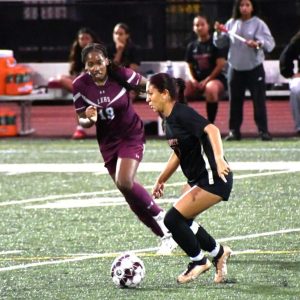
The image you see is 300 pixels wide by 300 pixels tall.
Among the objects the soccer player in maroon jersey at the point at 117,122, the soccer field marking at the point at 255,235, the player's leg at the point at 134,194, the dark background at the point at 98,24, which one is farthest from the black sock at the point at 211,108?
the player's leg at the point at 134,194

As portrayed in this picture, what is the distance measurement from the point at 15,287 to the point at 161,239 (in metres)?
1.69

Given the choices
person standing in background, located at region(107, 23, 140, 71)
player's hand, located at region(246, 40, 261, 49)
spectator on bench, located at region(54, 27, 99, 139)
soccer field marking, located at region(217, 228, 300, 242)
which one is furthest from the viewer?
person standing in background, located at region(107, 23, 140, 71)

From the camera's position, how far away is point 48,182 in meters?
14.4

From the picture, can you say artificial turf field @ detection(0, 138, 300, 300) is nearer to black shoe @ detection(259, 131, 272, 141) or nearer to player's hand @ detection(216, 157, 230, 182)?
black shoe @ detection(259, 131, 272, 141)

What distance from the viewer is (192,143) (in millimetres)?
8859

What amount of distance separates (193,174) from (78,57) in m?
9.42

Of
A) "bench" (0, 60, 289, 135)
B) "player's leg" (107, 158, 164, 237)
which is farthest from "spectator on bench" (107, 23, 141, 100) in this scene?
"player's leg" (107, 158, 164, 237)

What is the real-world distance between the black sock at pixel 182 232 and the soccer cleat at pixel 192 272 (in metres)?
0.07

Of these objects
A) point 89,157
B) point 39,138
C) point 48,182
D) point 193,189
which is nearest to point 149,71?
point 39,138

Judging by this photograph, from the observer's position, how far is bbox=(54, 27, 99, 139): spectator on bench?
17891 millimetres

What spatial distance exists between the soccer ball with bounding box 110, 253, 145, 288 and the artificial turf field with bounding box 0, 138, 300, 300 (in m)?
0.06

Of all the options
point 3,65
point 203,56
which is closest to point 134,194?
point 203,56

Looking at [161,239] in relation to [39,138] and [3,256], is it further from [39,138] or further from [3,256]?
[39,138]

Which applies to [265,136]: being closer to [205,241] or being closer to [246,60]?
[246,60]
